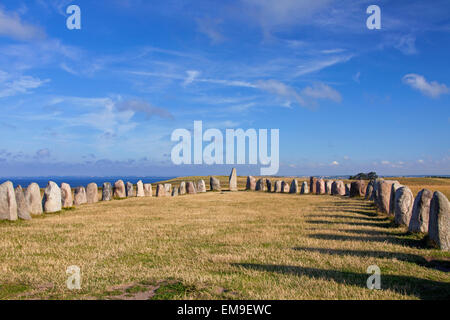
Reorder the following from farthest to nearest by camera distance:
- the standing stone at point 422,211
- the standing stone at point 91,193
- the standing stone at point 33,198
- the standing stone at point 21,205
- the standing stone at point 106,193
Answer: the standing stone at point 106,193 < the standing stone at point 91,193 < the standing stone at point 33,198 < the standing stone at point 21,205 < the standing stone at point 422,211

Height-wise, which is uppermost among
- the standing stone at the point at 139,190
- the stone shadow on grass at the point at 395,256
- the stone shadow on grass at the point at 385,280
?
the standing stone at the point at 139,190

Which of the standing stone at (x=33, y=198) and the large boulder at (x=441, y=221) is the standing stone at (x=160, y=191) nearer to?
the standing stone at (x=33, y=198)

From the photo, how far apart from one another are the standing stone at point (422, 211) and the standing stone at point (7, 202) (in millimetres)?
15861

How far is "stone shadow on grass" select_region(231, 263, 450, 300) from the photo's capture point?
651 centimetres

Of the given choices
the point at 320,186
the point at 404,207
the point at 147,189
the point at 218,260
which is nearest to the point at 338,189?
the point at 320,186

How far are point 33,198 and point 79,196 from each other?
6705 mm

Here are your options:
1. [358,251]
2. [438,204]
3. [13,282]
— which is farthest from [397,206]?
[13,282]

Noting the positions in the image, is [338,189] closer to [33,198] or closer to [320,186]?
[320,186]

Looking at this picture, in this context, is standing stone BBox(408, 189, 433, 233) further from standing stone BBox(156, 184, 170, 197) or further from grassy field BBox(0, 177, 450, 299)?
standing stone BBox(156, 184, 170, 197)

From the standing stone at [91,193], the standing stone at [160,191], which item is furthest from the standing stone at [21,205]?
the standing stone at [160,191]

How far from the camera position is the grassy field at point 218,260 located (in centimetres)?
650

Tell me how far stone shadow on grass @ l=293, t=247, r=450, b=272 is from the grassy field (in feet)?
0.08

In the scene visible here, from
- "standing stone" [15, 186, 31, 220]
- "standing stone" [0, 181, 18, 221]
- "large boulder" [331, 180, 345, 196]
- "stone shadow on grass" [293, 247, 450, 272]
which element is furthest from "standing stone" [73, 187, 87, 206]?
"large boulder" [331, 180, 345, 196]

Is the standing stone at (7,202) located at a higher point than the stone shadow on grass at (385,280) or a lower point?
higher
